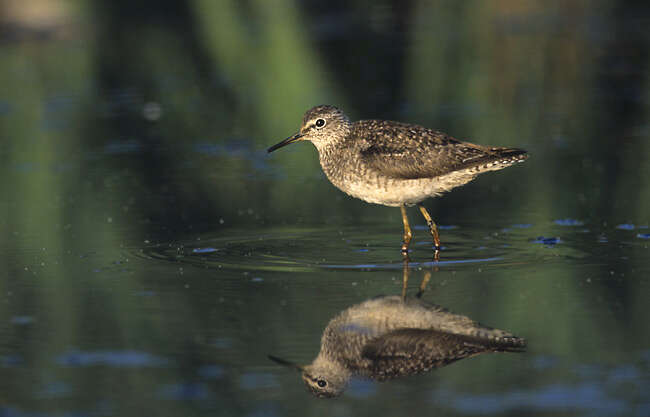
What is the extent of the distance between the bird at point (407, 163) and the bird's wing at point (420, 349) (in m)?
2.44

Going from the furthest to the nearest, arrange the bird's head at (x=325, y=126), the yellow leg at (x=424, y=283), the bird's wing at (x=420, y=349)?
the bird's head at (x=325, y=126) → the yellow leg at (x=424, y=283) → the bird's wing at (x=420, y=349)

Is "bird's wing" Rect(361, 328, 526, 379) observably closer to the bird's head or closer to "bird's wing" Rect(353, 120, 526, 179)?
"bird's wing" Rect(353, 120, 526, 179)

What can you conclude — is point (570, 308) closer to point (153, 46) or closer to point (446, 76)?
point (446, 76)

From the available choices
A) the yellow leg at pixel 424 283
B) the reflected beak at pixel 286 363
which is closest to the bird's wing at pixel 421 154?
the yellow leg at pixel 424 283

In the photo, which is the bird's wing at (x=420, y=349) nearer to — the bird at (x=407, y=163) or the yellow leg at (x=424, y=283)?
the yellow leg at (x=424, y=283)

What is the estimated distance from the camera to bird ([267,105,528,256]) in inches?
345

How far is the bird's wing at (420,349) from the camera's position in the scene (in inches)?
225

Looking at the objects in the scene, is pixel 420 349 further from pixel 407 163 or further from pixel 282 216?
pixel 282 216

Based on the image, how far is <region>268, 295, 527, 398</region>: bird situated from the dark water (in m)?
0.12

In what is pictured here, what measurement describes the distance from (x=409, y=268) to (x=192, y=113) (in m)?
8.08

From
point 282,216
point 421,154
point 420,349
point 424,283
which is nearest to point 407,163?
point 421,154

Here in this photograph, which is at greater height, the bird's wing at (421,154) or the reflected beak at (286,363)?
the bird's wing at (421,154)

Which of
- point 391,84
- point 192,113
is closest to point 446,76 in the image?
point 391,84

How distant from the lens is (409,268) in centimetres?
779
